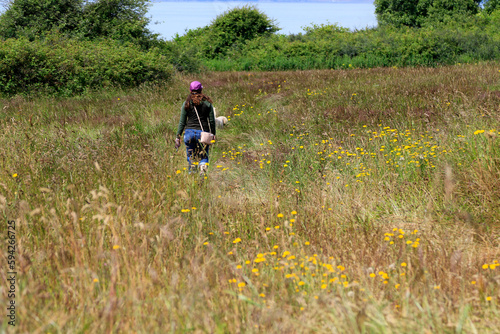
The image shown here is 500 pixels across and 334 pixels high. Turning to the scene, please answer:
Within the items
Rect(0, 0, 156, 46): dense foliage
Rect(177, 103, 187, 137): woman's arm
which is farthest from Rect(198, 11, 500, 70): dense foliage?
Rect(177, 103, 187, 137): woman's arm

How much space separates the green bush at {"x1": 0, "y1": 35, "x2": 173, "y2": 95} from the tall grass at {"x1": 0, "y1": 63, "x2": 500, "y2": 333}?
7.35 metres

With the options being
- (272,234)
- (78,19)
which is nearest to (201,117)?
(272,234)

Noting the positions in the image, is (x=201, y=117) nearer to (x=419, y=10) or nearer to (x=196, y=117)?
(x=196, y=117)

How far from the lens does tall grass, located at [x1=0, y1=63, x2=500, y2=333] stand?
6.70ft

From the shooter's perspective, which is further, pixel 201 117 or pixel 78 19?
pixel 78 19

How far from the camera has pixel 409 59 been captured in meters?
23.1

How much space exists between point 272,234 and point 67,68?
44.3 feet

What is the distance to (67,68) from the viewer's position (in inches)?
567

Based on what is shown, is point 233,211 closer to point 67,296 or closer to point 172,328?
point 67,296

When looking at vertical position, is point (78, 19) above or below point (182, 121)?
above

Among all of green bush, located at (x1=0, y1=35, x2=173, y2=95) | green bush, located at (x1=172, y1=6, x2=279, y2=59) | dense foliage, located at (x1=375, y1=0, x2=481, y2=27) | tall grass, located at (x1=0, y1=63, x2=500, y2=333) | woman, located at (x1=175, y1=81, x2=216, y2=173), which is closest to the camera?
tall grass, located at (x1=0, y1=63, x2=500, y2=333)

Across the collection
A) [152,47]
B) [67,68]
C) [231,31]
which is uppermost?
[231,31]

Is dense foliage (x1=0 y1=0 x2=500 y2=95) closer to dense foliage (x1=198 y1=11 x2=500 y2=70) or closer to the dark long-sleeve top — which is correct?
dense foliage (x1=198 y1=11 x2=500 y2=70)

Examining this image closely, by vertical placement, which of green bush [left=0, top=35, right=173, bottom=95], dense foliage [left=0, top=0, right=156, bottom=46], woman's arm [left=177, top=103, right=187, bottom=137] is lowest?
woman's arm [left=177, top=103, right=187, bottom=137]
